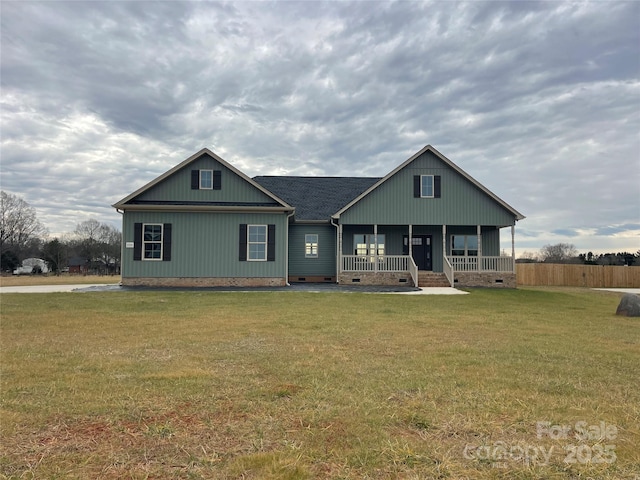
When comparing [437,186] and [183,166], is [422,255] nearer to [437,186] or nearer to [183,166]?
[437,186]

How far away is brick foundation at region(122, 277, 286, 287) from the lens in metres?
19.3

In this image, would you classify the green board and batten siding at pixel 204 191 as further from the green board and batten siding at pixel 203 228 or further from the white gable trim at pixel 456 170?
the white gable trim at pixel 456 170

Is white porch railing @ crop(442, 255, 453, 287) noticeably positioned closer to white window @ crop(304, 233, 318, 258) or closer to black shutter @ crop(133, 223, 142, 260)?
white window @ crop(304, 233, 318, 258)

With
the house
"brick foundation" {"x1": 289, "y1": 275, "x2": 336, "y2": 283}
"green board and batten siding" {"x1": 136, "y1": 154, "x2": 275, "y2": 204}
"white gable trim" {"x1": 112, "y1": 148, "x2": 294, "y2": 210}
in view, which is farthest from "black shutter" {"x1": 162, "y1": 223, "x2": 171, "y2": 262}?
"brick foundation" {"x1": 289, "y1": 275, "x2": 336, "y2": 283}

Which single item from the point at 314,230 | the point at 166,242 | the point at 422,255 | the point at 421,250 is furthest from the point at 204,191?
the point at 422,255

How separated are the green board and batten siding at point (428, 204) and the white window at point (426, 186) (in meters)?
0.20

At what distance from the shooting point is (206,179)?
1967 centimetres

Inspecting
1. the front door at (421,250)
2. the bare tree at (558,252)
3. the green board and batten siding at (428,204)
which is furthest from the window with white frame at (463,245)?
the bare tree at (558,252)

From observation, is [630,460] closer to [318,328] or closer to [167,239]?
[318,328]

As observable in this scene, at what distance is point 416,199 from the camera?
837 inches

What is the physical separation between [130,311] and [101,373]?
683 centimetres

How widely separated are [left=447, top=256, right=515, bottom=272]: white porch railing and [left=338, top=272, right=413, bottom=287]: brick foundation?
8.65ft

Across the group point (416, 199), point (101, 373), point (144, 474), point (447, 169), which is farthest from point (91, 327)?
point (447, 169)

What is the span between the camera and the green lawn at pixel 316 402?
2973 millimetres
